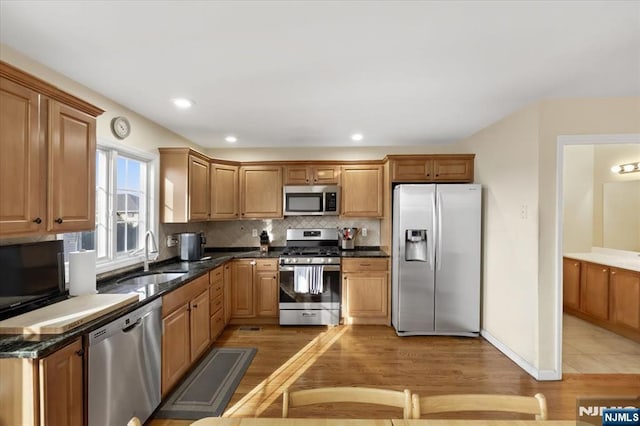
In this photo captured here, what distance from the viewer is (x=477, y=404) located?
1106mm

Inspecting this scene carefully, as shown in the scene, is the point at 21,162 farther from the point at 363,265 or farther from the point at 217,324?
the point at 363,265

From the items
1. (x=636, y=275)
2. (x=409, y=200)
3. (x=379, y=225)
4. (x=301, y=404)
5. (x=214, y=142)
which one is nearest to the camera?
(x=301, y=404)

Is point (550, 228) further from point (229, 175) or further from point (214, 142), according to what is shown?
point (214, 142)

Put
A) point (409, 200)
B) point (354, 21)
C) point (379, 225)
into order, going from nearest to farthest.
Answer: point (354, 21)
point (409, 200)
point (379, 225)

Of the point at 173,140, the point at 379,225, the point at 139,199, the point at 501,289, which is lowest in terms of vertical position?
the point at 501,289

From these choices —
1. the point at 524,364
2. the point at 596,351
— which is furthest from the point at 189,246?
the point at 596,351

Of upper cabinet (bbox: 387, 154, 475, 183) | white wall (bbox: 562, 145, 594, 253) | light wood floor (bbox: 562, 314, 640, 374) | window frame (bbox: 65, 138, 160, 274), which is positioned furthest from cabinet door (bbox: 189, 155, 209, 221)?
white wall (bbox: 562, 145, 594, 253)

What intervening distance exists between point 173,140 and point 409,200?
303 cm

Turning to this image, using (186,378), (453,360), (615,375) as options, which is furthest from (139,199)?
(615,375)

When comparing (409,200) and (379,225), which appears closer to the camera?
(409,200)

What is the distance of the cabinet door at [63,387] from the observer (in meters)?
1.29

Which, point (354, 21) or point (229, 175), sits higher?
point (354, 21)

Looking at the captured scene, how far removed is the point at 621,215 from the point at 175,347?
577cm

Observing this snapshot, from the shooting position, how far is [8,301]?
64.6 inches
